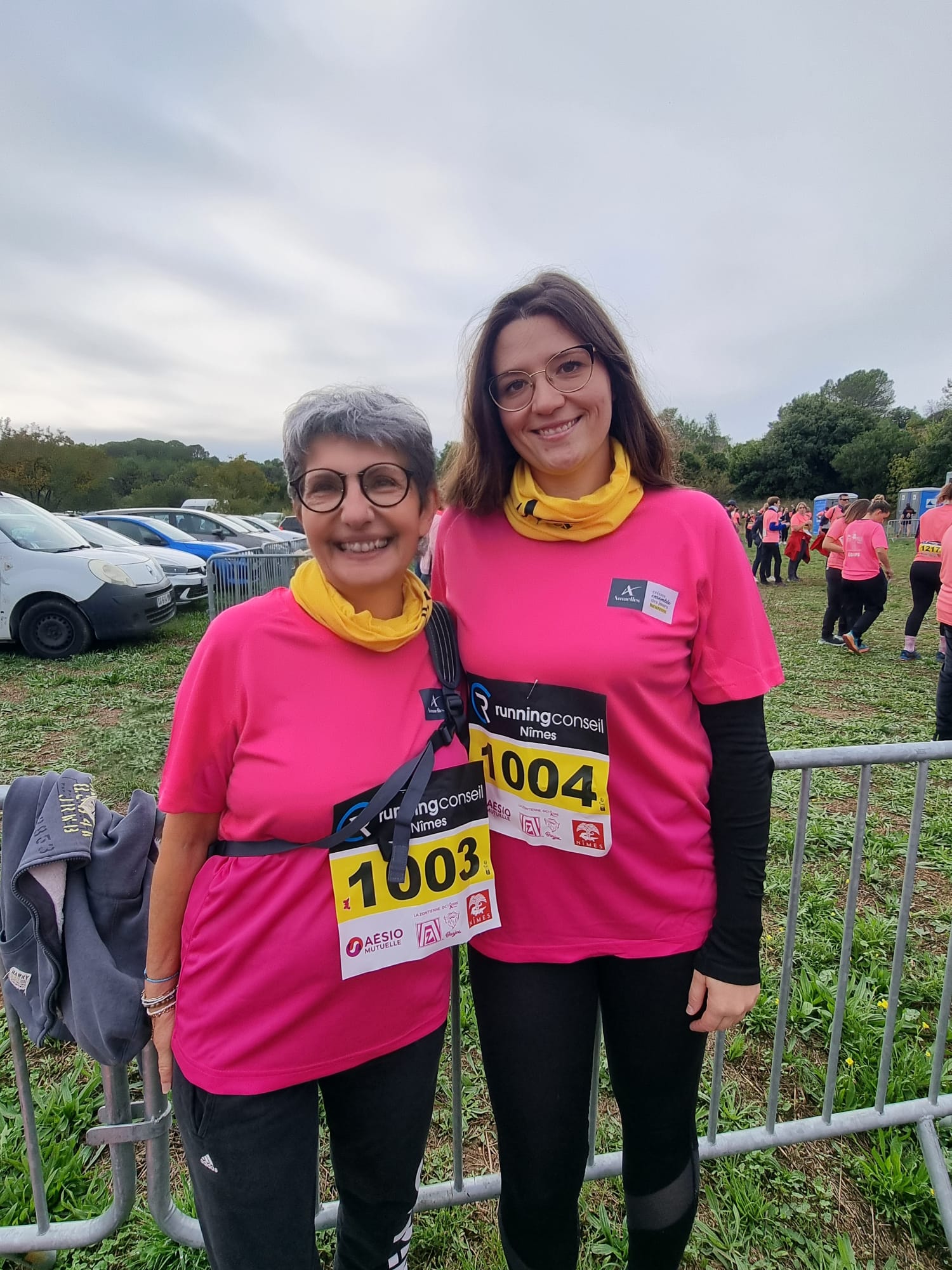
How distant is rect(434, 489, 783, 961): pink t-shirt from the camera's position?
1.38 metres

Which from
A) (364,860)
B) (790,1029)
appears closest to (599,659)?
(364,860)

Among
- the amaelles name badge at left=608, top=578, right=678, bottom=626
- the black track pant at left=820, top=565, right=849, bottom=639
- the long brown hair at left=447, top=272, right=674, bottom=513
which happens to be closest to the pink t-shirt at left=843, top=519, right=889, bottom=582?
the black track pant at left=820, top=565, right=849, bottom=639

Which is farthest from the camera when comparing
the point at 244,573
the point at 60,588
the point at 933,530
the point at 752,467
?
the point at 752,467

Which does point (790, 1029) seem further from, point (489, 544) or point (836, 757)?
point (489, 544)

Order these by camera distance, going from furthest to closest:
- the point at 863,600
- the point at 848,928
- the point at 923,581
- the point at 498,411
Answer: the point at 863,600 < the point at 923,581 < the point at 848,928 < the point at 498,411

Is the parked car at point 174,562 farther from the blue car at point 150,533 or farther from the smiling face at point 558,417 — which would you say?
the smiling face at point 558,417

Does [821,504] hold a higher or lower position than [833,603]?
higher

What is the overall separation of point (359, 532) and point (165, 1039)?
1.07m

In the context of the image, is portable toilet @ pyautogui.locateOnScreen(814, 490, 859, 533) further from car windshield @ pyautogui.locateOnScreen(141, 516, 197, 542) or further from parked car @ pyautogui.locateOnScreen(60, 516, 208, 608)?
parked car @ pyautogui.locateOnScreen(60, 516, 208, 608)

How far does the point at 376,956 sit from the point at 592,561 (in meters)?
0.87

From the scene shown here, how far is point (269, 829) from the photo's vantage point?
128 cm

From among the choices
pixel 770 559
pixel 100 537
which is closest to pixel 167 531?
pixel 100 537

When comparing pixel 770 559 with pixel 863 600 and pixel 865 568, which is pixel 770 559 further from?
pixel 865 568

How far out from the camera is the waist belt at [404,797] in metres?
1.29
